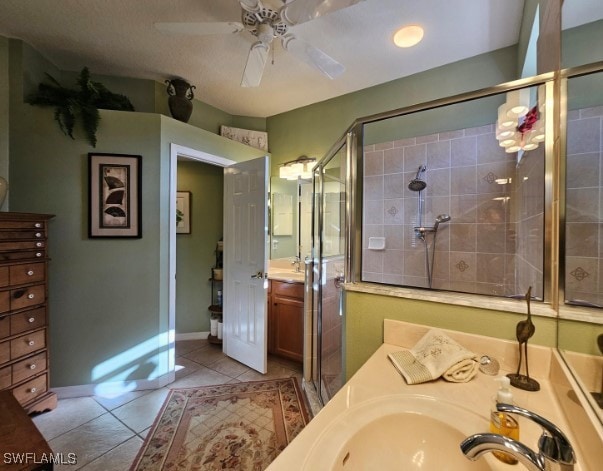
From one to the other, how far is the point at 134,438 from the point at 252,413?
749mm

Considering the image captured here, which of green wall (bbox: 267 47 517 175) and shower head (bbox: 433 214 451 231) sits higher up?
green wall (bbox: 267 47 517 175)

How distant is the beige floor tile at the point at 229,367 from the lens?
2416 millimetres

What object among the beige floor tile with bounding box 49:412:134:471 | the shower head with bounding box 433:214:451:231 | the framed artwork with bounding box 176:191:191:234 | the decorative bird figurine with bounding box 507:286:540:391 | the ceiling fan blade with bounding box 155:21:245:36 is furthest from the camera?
the framed artwork with bounding box 176:191:191:234

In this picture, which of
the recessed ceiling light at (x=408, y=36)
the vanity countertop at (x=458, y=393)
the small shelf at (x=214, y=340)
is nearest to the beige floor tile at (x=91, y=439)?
the small shelf at (x=214, y=340)

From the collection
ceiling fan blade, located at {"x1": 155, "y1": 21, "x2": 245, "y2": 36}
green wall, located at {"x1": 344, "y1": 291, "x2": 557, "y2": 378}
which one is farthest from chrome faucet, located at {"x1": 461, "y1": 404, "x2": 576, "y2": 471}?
ceiling fan blade, located at {"x1": 155, "y1": 21, "x2": 245, "y2": 36}

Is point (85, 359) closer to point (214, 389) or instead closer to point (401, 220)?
point (214, 389)

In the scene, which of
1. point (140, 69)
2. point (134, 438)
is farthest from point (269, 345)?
point (140, 69)

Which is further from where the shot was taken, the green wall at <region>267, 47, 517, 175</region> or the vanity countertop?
the green wall at <region>267, 47, 517, 175</region>

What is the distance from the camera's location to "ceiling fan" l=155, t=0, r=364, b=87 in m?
1.26

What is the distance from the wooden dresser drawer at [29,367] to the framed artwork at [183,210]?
5.32 feet

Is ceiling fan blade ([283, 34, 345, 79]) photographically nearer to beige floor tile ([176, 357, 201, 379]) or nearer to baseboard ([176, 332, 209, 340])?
beige floor tile ([176, 357, 201, 379])

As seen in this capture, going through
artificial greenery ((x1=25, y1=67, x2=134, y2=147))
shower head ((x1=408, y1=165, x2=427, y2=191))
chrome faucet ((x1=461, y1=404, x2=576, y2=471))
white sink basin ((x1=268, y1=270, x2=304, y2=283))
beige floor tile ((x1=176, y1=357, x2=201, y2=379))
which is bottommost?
beige floor tile ((x1=176, y1=357, x2=201, y2=379))

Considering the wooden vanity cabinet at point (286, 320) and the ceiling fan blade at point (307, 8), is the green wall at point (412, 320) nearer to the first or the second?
the wooden vanity cabinet at point (286, 320)

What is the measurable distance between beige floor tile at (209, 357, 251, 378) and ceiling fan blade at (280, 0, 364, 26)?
2.67 meters
